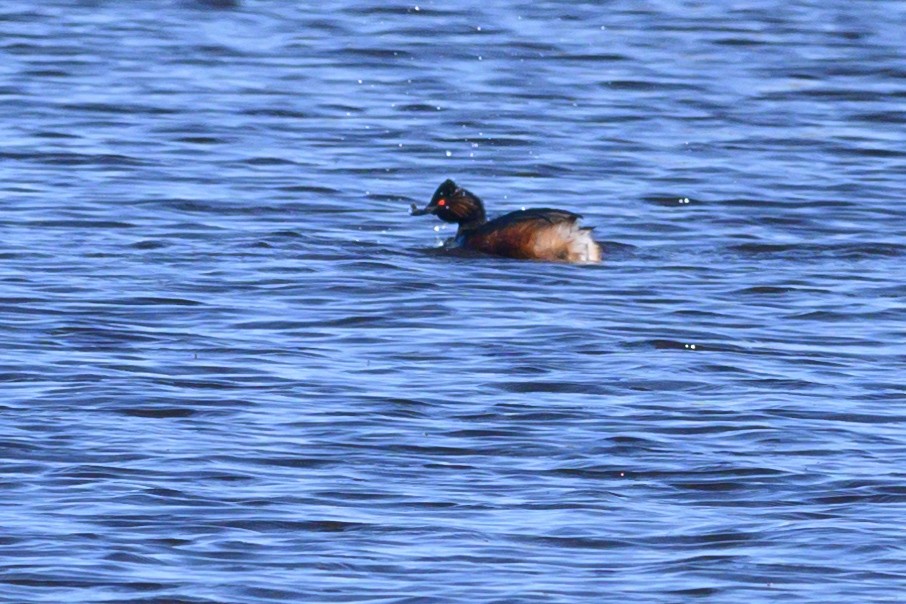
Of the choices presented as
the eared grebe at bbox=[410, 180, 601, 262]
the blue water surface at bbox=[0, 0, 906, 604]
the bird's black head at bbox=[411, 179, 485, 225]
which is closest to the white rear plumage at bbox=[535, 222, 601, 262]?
the eared grebe at bbox=[410, 180, 601, 262]

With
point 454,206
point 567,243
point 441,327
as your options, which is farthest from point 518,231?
point 441,327

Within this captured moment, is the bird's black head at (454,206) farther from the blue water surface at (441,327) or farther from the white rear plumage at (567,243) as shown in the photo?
the white rear plumage at (567,243)

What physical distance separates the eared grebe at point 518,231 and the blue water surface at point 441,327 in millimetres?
156

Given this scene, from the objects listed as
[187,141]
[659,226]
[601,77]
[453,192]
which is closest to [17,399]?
[453,192]

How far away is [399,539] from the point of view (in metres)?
7.80

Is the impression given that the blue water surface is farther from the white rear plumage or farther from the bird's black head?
the bird's black head

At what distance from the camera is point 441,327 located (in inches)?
456

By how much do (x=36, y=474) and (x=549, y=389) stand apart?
2598 mm

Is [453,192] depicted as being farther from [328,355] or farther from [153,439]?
[153,439]

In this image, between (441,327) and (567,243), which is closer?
(441,327)

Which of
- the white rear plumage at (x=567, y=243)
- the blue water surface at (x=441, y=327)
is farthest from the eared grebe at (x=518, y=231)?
the blue water surface at (x=441, y=327)

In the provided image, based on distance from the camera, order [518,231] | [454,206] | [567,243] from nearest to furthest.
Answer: [567,243] → [518,231] → [454,206]

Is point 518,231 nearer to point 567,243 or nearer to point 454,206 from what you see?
point 567,243

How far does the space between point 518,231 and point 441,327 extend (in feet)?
7.55
